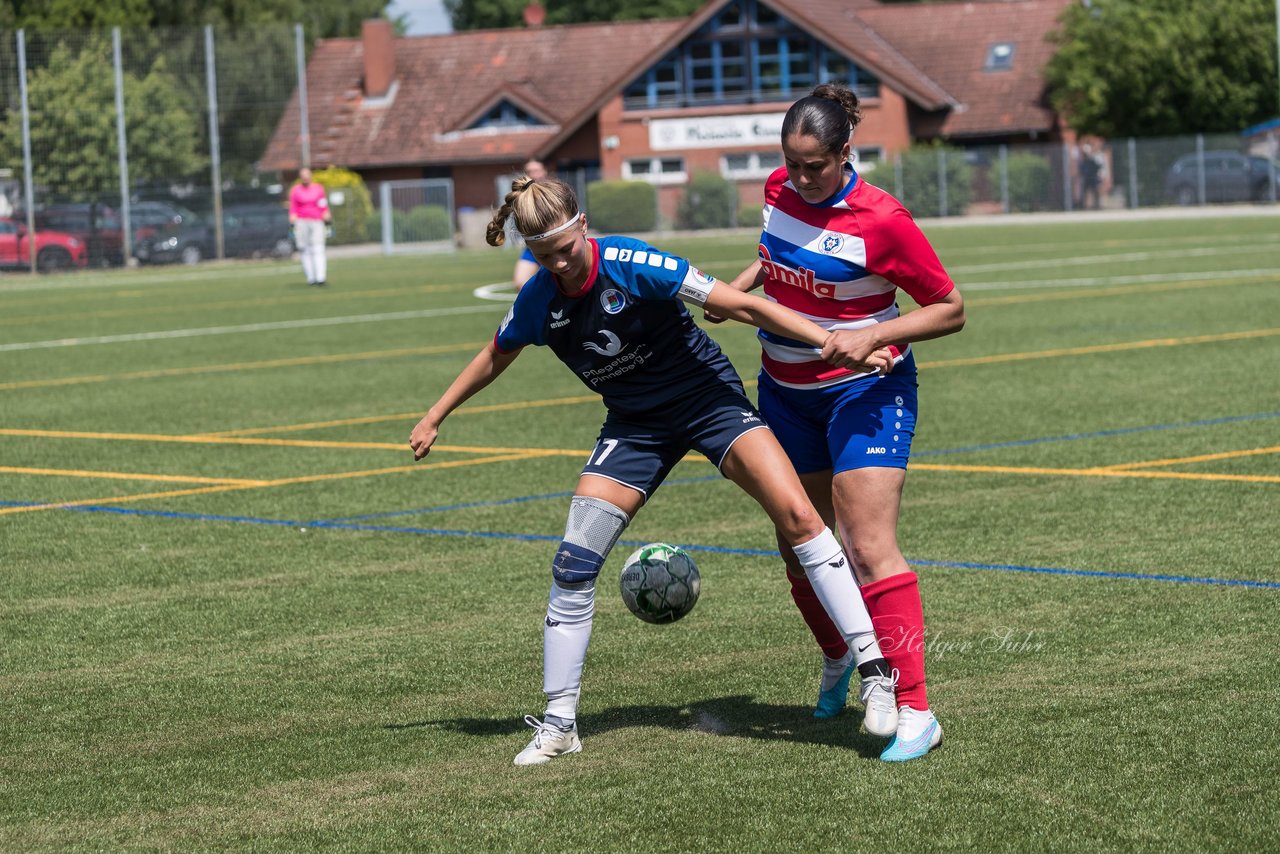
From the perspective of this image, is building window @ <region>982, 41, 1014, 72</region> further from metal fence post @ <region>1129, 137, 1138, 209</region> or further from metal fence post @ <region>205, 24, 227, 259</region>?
metal fence post @ <region>205, 24, 227, 259</region>

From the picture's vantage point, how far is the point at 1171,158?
200ft

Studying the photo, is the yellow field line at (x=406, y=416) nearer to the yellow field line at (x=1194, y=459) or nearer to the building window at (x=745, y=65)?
the yellow field line at (x=1194, y=459)

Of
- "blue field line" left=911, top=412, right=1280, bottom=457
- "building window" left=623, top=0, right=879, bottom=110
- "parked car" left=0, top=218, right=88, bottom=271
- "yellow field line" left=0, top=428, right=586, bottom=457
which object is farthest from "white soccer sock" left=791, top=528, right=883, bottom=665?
"building window" left=623, top=0, right=879, bottom=110

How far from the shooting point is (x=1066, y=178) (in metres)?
62.7

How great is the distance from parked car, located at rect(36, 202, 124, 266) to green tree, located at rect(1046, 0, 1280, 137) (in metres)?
35.3

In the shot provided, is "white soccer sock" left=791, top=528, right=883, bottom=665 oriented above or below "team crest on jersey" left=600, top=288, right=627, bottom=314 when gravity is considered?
below

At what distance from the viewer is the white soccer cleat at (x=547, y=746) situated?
6.00 m

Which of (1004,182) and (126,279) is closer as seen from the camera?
(126,279)

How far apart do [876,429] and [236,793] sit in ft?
7.87

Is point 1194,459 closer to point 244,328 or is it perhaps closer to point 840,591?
point 840,591

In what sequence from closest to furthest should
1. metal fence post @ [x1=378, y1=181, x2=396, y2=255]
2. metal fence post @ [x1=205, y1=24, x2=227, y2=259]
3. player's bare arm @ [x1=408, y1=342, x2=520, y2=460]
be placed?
player's bare arm @ [x1=408, y1=342, x2=520, y2=460], metal fence post @ [x1=205, y1=24, x2=227, y2=259], metal fence post @ [x1=378, y1=181, x2=396, y2=255]

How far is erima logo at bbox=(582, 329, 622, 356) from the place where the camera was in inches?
239

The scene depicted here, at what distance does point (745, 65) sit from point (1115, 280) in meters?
42.7

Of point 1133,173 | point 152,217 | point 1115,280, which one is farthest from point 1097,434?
point 1133,173
